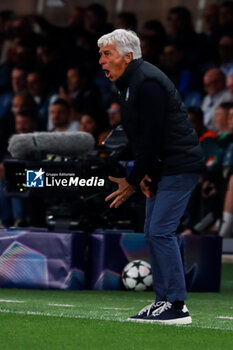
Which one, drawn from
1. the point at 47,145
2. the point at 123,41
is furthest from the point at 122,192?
the point at 47,145

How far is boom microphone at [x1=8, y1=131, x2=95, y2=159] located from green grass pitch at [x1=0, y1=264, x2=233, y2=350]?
64.1 inches

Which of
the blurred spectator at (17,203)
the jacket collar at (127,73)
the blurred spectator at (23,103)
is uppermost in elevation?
the jacket collar at (127,73)

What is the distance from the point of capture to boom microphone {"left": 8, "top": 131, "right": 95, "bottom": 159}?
10.7m

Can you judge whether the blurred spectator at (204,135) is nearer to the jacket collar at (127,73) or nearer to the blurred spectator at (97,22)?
the blurred spectator at (97,22)

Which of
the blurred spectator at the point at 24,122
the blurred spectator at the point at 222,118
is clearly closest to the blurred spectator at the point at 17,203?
the blurred spectator at the point at 24,122

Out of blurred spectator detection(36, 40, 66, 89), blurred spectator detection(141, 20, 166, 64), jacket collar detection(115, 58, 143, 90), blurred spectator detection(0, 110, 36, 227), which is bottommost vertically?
blurred spectator detection(0, 110, 36, 227)

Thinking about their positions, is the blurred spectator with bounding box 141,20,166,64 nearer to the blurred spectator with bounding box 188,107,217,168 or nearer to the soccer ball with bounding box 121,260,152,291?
the blurred spectator with bounding box 188,107,217,168

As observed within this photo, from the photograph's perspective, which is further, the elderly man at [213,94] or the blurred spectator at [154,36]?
the blurred spectator at [154,36]

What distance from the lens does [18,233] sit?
1018 centimetres

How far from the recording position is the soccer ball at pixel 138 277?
10141 mm

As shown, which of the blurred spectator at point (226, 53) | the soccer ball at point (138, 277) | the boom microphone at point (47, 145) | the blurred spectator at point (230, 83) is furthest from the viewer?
the blurred spectator at point (226, 53)

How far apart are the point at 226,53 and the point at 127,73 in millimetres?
7776

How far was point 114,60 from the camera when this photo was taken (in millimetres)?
7344

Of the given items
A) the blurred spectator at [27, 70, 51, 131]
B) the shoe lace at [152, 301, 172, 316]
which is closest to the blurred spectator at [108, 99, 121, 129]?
the blurred spectator at [27, 70, 51, 131]
